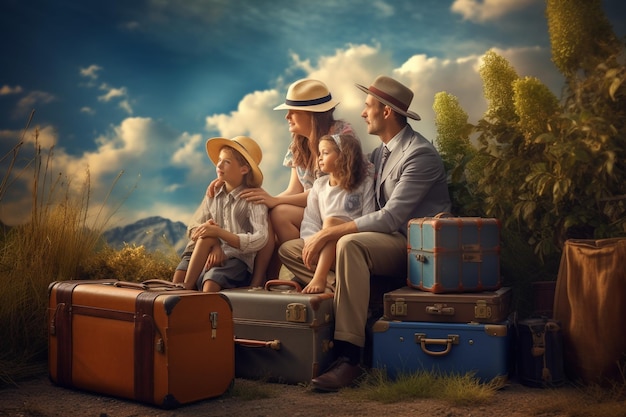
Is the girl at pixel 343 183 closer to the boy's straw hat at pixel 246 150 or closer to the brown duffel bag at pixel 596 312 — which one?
the boy's straw hat at pixel 246 150

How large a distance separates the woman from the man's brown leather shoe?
105cm

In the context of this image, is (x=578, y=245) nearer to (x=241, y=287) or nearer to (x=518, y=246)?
(x=518, y=246)

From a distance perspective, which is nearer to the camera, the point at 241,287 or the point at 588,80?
the point at 588,80

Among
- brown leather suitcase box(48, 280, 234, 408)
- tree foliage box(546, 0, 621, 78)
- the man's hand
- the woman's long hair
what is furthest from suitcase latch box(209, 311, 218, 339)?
tree foliage box(546, 0, 621, 78)

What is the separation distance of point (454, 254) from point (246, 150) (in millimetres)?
1659

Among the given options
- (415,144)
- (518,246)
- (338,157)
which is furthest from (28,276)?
(518,246)

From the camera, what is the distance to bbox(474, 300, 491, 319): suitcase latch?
4.30 meters

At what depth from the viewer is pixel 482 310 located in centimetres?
431

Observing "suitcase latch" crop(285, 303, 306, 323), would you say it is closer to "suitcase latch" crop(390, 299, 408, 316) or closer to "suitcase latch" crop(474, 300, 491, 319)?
"suitcase latch" crop(390, 299, 408, 316)

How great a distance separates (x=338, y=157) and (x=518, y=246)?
1.59 m

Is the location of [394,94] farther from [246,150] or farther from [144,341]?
[144,341]

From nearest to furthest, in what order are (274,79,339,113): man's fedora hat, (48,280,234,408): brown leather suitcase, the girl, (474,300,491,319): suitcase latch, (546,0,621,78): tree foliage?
(48,280,234,408): brown leather suitcase, (474,300,491,319): suitcase latch, (546,0,621,78): tree foliage, the girl, (274,79,339,113): man's fedora hat

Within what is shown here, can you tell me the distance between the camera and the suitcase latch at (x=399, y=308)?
443 centimetres

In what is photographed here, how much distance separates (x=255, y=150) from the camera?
543 centimetres
